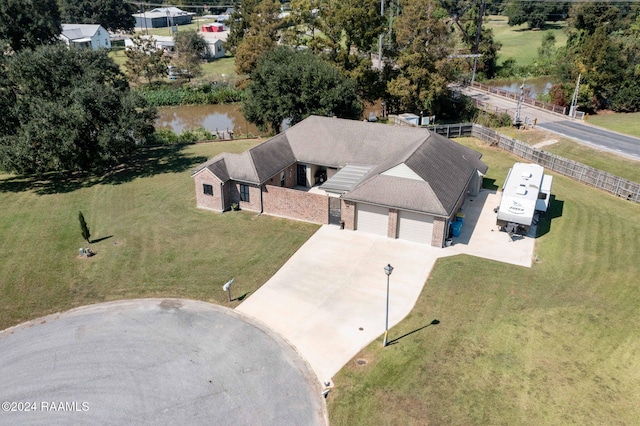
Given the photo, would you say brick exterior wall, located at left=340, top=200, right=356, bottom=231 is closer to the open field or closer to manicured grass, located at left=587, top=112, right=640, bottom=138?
the open field

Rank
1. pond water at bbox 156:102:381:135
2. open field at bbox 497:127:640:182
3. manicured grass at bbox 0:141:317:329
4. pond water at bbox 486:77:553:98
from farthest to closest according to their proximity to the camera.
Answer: pond water at bbox 486:77:553:98
pond water at bbox 156:102:381:135
open field at bbox 497:127:640:182
manicured grass at bbox 0:141:317:329

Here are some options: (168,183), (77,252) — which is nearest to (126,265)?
(77,252)

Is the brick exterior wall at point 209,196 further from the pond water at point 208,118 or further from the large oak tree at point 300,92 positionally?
the pond water at point 208,118

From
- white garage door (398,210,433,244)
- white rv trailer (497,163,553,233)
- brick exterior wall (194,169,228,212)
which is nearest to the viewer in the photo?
white garage door (398,210,433,244)

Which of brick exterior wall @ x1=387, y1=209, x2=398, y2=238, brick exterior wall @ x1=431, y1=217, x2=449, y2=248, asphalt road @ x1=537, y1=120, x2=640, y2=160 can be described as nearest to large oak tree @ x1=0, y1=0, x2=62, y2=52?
brick exterior wall @ x1=387, y1=209, x2=398, y2=238

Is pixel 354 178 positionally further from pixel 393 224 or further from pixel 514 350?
pixel 514 350
